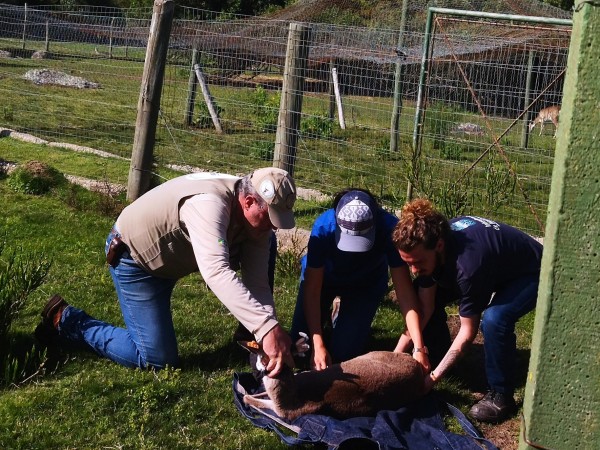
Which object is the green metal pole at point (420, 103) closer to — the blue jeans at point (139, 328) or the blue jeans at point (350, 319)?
the blue jeans at point (350, 319)

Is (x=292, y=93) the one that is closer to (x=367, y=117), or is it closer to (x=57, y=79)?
(x=367, y=117)

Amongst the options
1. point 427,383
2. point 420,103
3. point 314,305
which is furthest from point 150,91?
point 427,383

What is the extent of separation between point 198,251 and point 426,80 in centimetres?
396

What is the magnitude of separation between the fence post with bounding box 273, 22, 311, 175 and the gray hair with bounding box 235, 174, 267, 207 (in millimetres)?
3817

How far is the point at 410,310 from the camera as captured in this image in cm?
461

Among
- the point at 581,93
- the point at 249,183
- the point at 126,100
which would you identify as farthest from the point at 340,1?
the point at 581,93

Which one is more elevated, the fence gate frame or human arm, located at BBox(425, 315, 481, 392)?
the fence gate frame

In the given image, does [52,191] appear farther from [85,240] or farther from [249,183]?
[249,183]

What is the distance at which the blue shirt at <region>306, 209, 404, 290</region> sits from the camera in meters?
4.57

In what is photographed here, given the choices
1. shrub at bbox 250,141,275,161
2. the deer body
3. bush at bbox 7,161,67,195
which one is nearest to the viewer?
the deer body

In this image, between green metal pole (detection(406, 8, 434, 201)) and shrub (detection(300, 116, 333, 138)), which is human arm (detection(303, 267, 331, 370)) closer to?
green metal pole (detection(406, 8, 434, 201))

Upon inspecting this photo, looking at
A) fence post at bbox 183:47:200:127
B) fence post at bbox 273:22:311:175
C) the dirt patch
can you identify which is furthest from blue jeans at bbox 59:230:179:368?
the dirt patch

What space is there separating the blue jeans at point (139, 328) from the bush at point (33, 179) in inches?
139

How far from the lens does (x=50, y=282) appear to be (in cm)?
572
